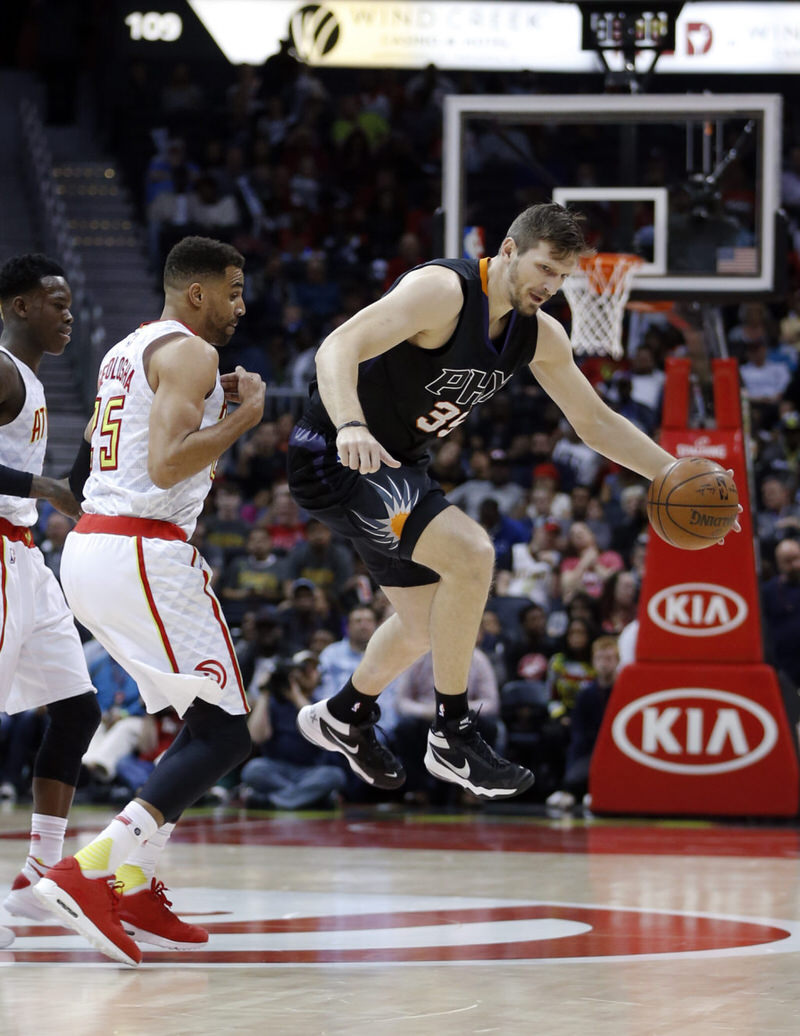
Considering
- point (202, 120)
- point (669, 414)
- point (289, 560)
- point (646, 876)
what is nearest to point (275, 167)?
point (202, 120)

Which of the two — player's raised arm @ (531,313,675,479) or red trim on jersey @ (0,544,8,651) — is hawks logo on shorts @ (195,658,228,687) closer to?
red trim on jersey @ (0,544,8,651)

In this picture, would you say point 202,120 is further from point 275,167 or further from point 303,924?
point 303,924

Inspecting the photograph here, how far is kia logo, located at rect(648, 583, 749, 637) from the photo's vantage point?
1052cm

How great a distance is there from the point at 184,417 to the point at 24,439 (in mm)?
1109

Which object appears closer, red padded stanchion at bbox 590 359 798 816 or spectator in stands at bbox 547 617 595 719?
red padded stanchion at bbox 590 359 798 816

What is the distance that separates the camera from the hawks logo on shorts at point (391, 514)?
5.14 metres

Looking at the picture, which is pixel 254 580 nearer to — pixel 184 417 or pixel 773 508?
pixel 773 508

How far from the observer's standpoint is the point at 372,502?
17.0ft

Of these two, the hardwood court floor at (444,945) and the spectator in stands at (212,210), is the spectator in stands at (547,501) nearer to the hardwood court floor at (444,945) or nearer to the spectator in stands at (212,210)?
the hardwood court floor at (444,945)

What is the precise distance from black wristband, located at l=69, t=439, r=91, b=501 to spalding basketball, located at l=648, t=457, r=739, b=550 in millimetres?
1945

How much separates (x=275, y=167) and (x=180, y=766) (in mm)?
15270

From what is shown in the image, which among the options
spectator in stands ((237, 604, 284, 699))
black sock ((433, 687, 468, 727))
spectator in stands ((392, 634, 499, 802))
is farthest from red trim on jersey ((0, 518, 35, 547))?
spectator in stands ((237, 604, 284, 699))

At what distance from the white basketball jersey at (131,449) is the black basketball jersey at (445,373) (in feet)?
1.73

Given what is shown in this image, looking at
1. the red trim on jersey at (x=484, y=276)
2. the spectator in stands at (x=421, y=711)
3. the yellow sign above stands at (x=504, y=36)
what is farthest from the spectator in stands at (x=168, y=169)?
the red trim on jersey at (x=484, y=276)
